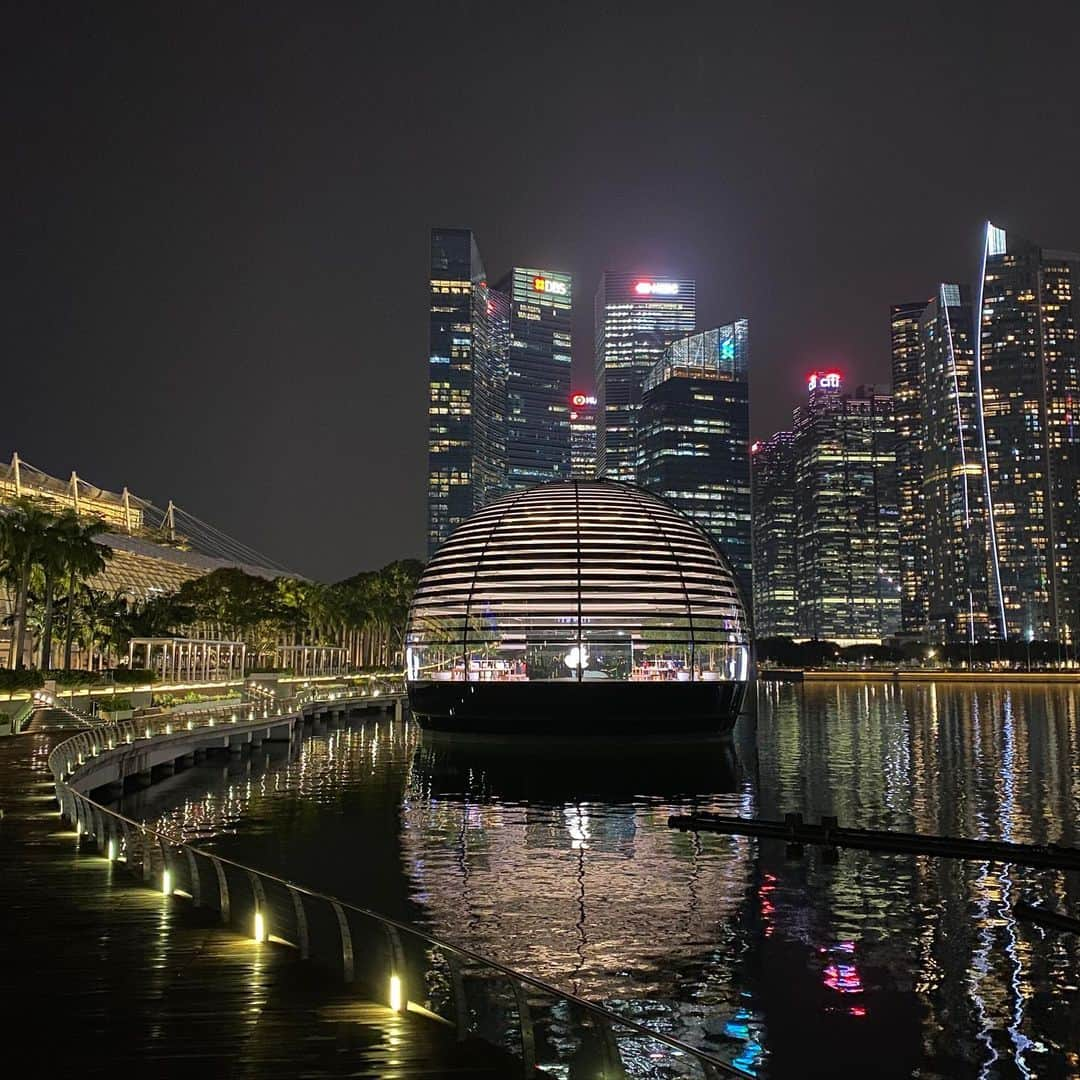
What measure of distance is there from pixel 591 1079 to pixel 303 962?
6200 mm

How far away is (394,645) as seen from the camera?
195 m

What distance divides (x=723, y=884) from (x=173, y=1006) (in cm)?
1596

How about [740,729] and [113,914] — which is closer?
[113,914]

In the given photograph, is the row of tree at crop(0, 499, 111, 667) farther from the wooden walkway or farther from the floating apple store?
the wooden walkway

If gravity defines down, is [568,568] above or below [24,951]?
above

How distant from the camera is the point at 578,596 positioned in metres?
67.4

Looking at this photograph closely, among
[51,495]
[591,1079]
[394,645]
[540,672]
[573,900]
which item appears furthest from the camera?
[394,645]

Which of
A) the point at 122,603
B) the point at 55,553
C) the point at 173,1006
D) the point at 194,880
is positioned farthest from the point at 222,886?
the point at 122,603

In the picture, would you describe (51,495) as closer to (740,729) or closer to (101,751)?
(740,729)

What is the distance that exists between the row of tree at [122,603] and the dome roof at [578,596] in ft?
93.5

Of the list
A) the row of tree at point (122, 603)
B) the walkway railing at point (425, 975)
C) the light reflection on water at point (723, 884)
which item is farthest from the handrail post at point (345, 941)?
the row of tree at point (122, 603)

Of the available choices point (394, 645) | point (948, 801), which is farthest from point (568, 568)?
point (394, 645)

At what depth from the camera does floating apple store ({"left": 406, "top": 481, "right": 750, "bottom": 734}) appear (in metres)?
63.6

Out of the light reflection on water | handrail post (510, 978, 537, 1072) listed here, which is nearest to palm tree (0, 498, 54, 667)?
the light reflection on water
